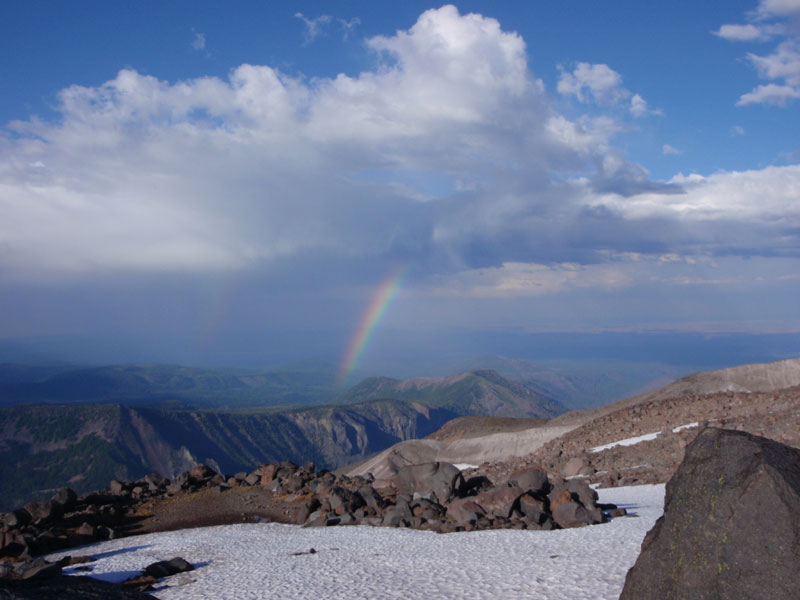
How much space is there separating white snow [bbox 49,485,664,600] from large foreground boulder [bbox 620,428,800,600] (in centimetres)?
396

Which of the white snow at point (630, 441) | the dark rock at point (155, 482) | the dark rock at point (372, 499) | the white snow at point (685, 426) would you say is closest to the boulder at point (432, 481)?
the dark rock at point (372, 499)

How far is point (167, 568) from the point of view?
1475cm

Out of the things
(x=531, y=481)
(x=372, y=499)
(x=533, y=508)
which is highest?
(x=531, y=481)

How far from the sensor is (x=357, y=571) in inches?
535

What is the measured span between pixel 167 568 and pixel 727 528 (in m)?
13.6

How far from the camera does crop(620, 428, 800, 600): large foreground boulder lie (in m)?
6.03

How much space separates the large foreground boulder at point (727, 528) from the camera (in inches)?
237

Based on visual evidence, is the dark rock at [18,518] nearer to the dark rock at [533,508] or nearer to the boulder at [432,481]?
the boulder at [432,481]

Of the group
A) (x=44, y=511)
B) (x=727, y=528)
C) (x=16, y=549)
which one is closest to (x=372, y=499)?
(x=16, y=549)

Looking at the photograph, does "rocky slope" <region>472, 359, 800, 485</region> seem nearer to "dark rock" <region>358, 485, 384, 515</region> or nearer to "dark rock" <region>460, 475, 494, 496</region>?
"dark rock" <region>460, 475, 494, 496</region>

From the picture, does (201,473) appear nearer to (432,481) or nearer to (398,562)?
(432,481)

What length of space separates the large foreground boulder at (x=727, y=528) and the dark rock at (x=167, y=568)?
39.2 feet

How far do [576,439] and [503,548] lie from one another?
2356 centimetres

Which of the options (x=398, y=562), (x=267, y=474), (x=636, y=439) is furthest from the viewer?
(x=636, y=439)
